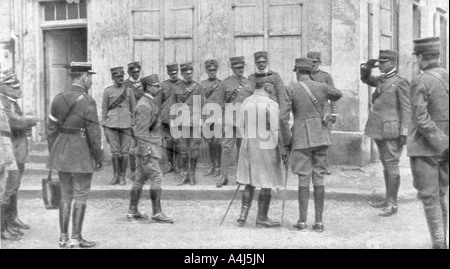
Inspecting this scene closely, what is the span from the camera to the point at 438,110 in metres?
6.03

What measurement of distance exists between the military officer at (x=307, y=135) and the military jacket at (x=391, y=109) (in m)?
1.08

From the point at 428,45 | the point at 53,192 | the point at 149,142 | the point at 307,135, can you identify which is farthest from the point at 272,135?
the point at 53,192

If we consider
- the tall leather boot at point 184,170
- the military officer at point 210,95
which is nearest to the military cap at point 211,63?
the military officer at point 210,95

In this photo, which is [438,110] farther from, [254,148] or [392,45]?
[392,45]

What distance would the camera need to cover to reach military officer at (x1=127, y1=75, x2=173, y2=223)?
772 centimetres

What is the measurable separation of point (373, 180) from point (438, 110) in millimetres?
3764

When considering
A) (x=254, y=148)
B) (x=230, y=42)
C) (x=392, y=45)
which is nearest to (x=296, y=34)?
(x=230, y=42)

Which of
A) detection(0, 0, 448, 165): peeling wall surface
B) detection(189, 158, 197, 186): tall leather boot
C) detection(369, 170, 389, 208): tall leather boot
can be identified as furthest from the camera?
detection(0, 0, 448, 165): peeling wall surface

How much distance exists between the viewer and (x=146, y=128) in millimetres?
7734

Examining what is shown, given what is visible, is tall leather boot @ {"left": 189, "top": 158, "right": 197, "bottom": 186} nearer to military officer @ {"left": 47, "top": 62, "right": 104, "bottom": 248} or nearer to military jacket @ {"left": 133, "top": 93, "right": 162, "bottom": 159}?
military jacket @ {"left": 133, "top": 93, "right": 162, "bottom": 159}

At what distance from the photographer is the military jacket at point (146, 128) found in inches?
304

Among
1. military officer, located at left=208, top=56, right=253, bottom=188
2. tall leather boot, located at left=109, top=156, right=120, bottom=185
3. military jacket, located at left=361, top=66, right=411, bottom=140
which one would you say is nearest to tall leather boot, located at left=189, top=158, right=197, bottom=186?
military officer, located at left=208, top=56, right=253, bottom=188

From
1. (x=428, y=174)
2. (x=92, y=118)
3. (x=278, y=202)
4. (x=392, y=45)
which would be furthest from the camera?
(x=392, y=45)

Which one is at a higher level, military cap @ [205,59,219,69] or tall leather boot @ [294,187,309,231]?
military cap @ [205,59,219,69]
